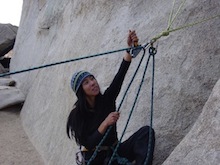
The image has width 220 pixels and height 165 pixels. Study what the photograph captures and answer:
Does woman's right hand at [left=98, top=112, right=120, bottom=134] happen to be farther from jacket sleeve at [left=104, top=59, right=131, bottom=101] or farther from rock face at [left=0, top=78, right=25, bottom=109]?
rock face at [left=0, top=78, right=25, bottom=109]

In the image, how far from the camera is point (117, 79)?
2770 mm

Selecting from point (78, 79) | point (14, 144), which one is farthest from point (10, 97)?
point (78, 79)

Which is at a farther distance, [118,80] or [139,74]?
[139,74]

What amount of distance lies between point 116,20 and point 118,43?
1.67ft

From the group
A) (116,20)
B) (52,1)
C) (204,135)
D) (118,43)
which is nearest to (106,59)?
(118,43)

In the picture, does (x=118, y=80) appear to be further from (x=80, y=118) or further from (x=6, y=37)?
(x=6, y=37)

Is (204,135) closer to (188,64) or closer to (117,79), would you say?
(117,79)

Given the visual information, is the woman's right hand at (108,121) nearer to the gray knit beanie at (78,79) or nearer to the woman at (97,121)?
the woman at (97,121)

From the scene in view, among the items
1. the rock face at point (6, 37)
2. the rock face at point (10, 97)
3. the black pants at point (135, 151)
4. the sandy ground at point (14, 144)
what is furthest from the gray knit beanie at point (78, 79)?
Answer: the rock face at point (6, 37)

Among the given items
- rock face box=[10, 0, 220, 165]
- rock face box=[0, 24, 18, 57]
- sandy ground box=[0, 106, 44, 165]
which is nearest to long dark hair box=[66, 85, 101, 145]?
rock face box=[10, 0, 220, 165]

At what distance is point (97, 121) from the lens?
2688 mm

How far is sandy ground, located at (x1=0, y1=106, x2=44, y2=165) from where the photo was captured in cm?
578

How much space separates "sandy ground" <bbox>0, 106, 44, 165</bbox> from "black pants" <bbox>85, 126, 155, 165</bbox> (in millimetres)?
3009

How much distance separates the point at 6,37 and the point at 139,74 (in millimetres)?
10995
